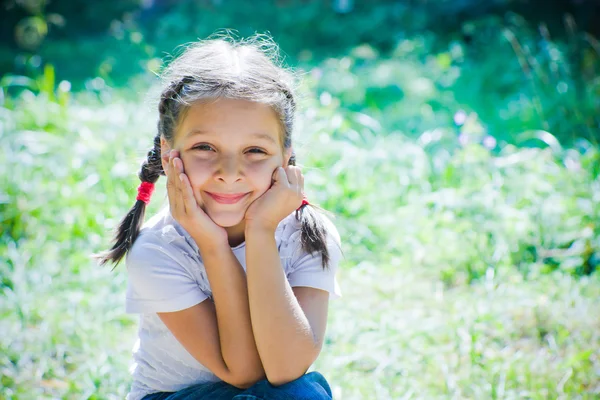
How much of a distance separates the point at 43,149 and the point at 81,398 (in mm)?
2441

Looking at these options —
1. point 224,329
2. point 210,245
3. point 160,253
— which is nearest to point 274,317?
point 224,329

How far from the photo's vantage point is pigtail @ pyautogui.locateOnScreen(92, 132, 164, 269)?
1.90 meters

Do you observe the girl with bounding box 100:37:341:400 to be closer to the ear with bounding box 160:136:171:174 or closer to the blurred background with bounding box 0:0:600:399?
the ear with bounding box 160:136:171:174

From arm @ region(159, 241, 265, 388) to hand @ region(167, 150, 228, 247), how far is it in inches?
1.3

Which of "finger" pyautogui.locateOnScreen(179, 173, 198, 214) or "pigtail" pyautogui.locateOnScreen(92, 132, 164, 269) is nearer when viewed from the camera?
"finger" pyautogui.locateOnScreen(179, 173, 198, 214)

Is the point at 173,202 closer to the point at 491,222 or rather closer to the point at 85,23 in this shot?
the point at 491,222

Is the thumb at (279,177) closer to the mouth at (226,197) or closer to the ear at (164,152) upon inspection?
the mouth at (226,197)

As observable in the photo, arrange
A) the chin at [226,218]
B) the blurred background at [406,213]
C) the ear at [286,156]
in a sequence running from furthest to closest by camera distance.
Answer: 1. the blurred background at [406,213]
2. the ear at [286,156]
3. the chin at [226,218]

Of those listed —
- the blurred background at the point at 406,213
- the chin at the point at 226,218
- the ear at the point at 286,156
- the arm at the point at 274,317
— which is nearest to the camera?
the arm at the point at 274,317

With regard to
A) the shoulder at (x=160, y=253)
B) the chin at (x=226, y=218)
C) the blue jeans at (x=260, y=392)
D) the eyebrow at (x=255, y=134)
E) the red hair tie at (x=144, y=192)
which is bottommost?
the blue jeans at (x=260, y=392)

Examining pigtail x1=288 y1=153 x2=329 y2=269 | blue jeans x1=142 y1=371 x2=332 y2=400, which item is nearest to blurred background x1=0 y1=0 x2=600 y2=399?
pigtail x1=288 y1=153 x2=329 y2=269

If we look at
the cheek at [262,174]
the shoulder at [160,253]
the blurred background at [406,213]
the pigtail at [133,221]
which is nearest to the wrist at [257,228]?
the cheek at [262,174]

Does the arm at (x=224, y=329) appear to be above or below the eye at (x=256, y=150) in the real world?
below

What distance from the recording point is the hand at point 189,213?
1746 millimetres
